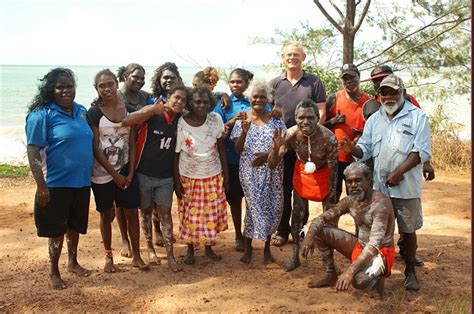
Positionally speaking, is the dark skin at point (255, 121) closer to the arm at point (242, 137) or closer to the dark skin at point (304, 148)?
the arm at point (242, 137)

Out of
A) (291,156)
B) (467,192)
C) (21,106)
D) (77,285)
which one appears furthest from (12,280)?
(21,106)

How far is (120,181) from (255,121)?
134cm

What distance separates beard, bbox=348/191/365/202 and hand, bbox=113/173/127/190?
1.88 m

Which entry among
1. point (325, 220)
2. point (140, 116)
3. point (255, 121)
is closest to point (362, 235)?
point (325, 220)

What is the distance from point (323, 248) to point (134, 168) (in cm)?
176

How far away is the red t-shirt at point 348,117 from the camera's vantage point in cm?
516

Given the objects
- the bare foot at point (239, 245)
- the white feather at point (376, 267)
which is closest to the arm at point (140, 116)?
the bare foot at point (239, 245)

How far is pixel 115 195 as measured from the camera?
4.77m

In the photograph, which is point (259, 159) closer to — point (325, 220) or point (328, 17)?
point (325, 220)

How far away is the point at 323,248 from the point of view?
4.53m

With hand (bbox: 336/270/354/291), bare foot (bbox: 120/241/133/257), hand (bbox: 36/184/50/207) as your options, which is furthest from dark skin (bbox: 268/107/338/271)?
hand (bbox: 36/184/50/207)

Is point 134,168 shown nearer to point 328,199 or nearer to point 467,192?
point 328,199

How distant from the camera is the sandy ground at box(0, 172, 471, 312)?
427cm

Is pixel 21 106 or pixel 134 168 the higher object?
pixel 21 106
